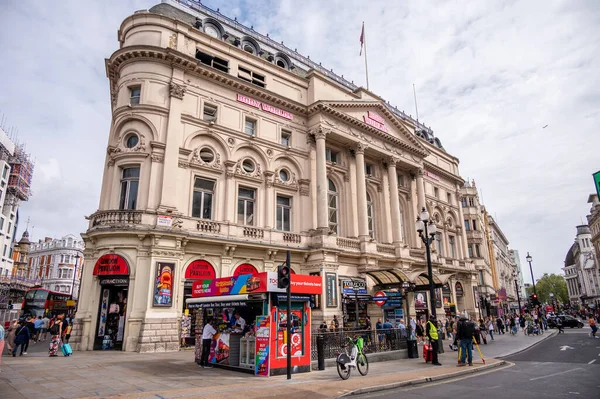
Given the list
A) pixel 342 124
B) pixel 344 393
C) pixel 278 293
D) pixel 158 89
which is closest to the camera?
pixel 344 393

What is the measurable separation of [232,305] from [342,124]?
2158 cm

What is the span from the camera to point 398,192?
37.5 metres

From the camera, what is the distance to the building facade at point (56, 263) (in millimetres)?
97375

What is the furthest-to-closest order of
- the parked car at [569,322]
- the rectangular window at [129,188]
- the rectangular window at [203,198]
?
the parked car at [569,322] → the rectangular window at [203,198] → the rectangular window at [129,188]

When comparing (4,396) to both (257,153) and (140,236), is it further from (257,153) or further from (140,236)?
(257,153)

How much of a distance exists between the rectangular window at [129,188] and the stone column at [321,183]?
502 inches

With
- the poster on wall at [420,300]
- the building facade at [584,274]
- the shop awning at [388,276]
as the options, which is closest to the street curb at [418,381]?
the shop awning at [388,276]

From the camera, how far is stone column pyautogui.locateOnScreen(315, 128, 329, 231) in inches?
1107

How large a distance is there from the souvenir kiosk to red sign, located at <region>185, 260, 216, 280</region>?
23.9ft

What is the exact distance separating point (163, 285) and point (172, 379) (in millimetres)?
9740

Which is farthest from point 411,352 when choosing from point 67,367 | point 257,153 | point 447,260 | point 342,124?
point 447,260

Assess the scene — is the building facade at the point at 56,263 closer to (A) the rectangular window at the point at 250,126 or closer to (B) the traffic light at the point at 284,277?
(A) the rectangular window at the point at 250,126

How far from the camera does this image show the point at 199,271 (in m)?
22.8

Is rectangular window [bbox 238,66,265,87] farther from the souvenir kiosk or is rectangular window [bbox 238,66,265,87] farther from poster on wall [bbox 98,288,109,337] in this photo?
the souvenir kiosk
